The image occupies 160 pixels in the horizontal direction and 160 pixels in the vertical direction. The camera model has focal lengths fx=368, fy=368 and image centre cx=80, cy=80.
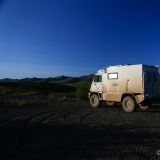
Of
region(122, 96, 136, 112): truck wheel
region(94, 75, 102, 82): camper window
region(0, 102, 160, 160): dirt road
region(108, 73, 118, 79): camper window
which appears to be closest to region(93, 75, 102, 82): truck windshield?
region(94, 75, 102, 82): camper window

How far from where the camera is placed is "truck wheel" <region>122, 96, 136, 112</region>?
76.2ft

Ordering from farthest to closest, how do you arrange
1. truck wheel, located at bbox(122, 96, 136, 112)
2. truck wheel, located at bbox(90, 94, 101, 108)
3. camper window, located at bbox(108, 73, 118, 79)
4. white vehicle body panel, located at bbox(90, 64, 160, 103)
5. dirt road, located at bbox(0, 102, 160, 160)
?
truck wheel, located at bbox(90, 94, 101, 108) < camper window, located at bbox(108, 73, 118, 79) < truck wheel, located at bbox(122, 96, 136, 112) < white vehicle body panel, located at bbox(90, 64, 160, 103) < dirt road, located at bbox(0, 102, 160, 160)

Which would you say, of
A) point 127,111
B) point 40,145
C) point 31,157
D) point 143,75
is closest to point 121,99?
point 127,111

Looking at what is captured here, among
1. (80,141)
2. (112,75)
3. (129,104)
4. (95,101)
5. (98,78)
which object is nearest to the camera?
(80,141)

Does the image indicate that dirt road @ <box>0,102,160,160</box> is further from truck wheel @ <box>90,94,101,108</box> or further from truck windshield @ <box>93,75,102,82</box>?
truck wheel @ <box>90,94,101,108</box>

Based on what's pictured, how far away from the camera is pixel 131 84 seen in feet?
75.7

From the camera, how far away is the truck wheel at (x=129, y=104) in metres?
23.2

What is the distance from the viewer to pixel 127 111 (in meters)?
23.7

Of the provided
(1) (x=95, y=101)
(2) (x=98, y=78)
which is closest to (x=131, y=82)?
(2) (x=98, y=78)

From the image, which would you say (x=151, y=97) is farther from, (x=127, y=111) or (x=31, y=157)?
(x=31, y=157)

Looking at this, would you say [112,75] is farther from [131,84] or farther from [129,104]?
[129,104]

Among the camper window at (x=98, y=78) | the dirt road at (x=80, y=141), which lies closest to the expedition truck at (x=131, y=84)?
the camper window at (x=98, y=78)

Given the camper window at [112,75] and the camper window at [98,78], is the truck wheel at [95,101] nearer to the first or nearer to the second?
the camper window at [98,78]

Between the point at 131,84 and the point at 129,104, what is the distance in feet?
4.41
